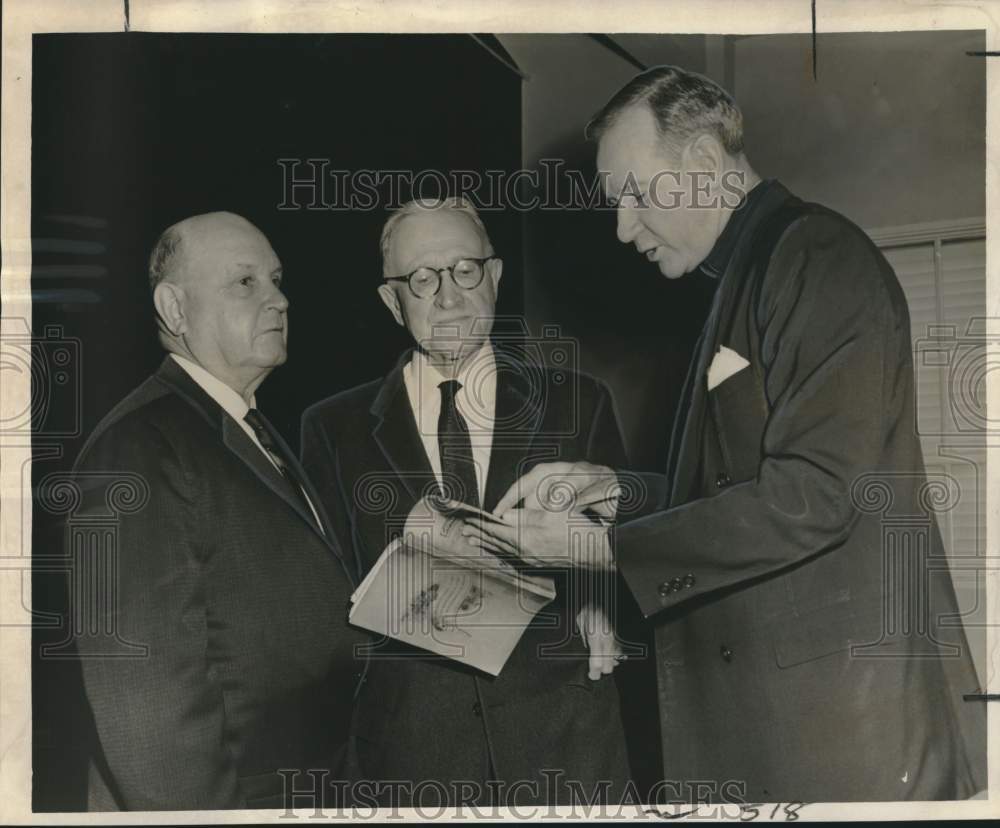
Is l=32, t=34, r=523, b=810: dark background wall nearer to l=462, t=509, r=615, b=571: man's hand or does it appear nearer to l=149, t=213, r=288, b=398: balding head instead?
l=149, t=213, r=288, b=398: balding head

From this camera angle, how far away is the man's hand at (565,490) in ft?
11.3

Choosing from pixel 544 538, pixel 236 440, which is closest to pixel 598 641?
pixel 544 538

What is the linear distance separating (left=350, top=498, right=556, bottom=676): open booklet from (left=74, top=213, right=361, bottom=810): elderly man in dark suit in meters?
0.11

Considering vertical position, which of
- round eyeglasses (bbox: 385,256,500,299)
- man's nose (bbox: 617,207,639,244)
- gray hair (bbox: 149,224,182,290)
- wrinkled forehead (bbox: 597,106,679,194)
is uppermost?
wrinkled forehead (bbox: 597,106,679,194)

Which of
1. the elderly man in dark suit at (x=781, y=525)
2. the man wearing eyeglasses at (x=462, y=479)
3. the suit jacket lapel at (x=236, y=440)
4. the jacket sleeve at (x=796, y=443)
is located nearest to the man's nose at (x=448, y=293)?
the man wearing eyeglasses at (x=462, y=479)

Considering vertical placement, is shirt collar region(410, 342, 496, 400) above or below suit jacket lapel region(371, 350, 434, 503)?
above

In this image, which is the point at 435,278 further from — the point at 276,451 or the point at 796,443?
the point at 796,443

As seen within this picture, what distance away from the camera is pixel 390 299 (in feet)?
11.5

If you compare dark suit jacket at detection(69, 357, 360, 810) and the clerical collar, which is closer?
dark suit jacket at detection(69, 357, 360, 810)

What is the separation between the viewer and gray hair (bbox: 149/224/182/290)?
347cm

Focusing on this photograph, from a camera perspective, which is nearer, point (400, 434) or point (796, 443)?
point (796, 443)

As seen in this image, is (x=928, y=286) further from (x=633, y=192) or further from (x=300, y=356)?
(x=300, y=356)

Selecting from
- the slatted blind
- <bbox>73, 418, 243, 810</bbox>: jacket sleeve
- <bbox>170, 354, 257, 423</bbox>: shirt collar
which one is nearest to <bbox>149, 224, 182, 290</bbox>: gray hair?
<bbox>170, 354, 257, 423</bbox>: shirt collar

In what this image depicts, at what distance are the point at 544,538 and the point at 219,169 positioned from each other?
4.59ft
